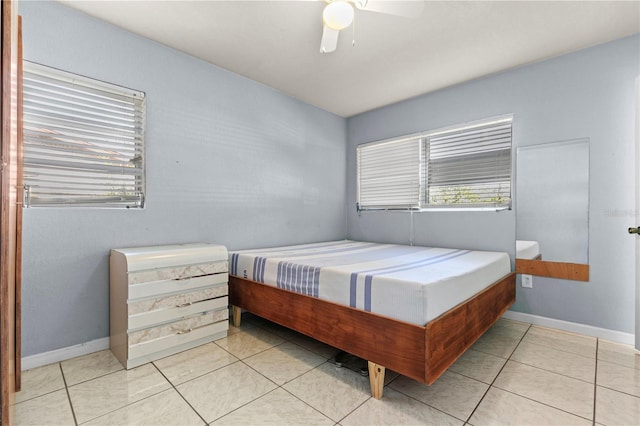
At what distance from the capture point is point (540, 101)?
270cm

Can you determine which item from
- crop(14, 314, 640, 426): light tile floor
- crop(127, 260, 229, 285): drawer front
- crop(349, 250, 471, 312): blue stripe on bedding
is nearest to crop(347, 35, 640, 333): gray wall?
crop(14, 314, 640, 426): light tile floor

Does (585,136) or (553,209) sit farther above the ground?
(585,136)

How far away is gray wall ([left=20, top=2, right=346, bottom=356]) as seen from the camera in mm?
1956

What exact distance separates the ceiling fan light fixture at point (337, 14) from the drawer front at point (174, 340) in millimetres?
2257

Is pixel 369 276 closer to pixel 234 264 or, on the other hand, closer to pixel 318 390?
pixel 318 390

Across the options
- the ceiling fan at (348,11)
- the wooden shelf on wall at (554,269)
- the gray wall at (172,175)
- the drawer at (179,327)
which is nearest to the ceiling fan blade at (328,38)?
the ceiling fan at (348,11)

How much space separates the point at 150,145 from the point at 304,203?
1.83m

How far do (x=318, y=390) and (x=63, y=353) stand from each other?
5.87ft

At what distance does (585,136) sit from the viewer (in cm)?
248

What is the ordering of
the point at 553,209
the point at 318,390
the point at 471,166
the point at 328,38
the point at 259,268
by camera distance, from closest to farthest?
1. the point at 318,390
2. the point at 328,38
3. the point at 259,268
4. the point at 553,209
5. the point at 471,166

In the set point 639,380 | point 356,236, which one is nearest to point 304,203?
point 356,236

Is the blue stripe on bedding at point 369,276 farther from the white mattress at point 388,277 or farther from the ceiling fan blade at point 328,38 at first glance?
the ceiling fan blade at point 328,38

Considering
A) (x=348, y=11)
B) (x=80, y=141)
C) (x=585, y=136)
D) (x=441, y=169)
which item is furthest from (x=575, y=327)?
(x=80, y=141)

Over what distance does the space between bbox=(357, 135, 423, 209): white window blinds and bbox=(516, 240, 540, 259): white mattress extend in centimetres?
110
